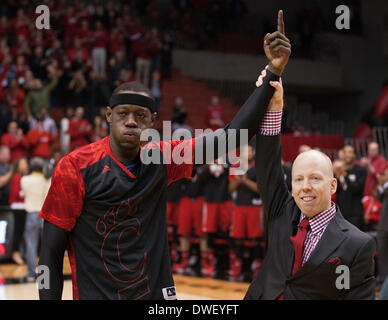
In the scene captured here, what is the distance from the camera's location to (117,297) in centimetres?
285

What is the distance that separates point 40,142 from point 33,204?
3643 mm

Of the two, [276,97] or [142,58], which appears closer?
[276,97]

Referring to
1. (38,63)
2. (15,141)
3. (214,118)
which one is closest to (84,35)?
(38,63)

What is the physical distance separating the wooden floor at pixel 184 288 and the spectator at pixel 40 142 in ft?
10.3

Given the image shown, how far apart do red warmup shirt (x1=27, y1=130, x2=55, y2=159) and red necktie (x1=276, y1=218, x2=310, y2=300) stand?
37.6 ft

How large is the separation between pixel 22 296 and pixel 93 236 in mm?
6096

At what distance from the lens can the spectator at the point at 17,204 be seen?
11.3 m

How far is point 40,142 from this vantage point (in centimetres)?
1368

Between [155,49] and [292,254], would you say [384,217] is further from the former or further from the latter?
[155,49]

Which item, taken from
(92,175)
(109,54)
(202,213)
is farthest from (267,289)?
(109,54)

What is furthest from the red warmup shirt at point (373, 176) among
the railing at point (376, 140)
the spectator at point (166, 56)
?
the spectator at point (166, 56)

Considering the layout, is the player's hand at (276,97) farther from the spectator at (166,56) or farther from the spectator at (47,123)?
the spectator at (166,56)

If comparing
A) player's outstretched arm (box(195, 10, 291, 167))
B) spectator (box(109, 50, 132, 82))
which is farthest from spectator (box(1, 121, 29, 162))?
player's outstretched arm (box(195, 10, 291, 167))

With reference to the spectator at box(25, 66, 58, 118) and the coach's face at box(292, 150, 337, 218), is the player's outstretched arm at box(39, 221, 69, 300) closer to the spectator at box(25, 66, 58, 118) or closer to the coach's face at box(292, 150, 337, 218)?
the coach's face at box(292, 150, 337, 218)
